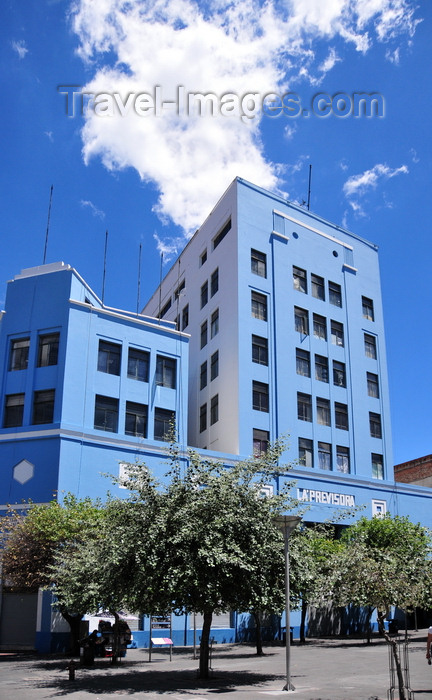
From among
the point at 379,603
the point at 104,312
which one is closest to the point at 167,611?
the point at 379,603

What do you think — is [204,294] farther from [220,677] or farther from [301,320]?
[220,677]

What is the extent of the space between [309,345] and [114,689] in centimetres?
3127

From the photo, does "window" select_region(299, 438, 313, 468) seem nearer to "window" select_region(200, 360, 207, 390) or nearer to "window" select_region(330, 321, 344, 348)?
"window" select_region(200, 360, 207, 390)

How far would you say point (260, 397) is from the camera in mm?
41344

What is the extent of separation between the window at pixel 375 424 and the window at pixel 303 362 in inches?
273

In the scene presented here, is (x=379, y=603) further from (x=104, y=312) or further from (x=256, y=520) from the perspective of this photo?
(x=104, y=312)

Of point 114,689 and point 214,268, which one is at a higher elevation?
point 214,268

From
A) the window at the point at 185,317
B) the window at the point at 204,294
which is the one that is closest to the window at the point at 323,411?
the window at the point at 204,294

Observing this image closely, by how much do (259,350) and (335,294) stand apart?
31.4 feet

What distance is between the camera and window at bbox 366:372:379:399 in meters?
48.7

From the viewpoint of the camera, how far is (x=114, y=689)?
16656 mm

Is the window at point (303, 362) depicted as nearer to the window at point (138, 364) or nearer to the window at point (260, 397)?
the window at point (260, 397)

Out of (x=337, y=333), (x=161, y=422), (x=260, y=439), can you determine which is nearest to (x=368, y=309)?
(x=337, y=333)

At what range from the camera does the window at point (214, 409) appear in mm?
42594
